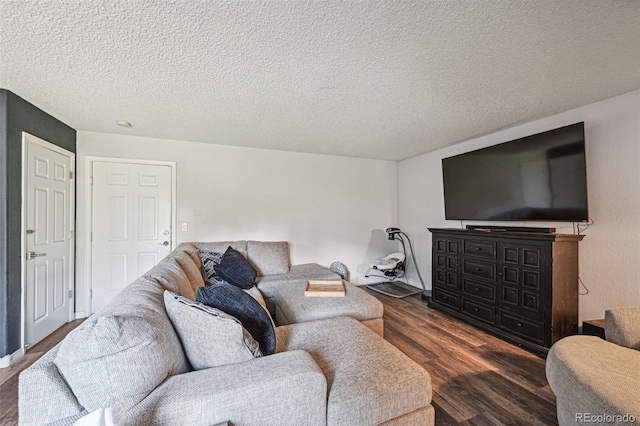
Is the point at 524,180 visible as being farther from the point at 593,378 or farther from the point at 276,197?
the point at 276,197

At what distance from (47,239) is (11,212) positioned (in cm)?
56

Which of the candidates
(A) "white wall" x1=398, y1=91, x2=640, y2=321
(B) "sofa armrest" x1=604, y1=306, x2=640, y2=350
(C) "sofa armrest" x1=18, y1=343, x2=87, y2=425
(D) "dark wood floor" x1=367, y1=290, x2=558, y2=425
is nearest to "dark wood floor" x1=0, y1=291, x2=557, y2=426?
(D) "dark wood floor" x1=367, y1=290, x2=558, y2=425

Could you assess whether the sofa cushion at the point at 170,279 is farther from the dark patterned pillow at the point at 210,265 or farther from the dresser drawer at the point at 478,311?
the dresser drawer at the point at 478,311

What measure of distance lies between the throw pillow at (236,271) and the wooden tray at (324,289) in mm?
707

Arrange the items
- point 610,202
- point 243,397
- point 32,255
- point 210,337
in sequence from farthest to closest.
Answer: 1. point 32,255
2. point 610,202
3. point 210,337
4. point 243,397

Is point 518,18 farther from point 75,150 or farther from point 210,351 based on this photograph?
point 75,150

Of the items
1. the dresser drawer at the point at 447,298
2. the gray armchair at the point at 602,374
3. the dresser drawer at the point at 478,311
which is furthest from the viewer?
the dresser drawer at the point at 447,298

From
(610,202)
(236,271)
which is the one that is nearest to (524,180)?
(610,202)

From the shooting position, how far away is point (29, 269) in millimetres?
2455

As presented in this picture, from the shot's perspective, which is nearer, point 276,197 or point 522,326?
point 522,326

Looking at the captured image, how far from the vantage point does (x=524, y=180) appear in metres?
2.73

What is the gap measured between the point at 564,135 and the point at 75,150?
17.4 ft

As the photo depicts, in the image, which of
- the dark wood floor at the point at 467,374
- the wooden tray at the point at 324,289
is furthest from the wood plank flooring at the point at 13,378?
the wooden tray at the point at 324,289

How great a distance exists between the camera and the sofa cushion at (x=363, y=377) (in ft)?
3.74
